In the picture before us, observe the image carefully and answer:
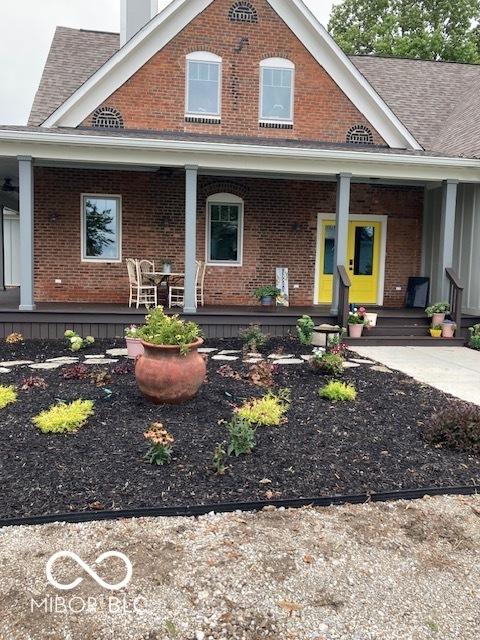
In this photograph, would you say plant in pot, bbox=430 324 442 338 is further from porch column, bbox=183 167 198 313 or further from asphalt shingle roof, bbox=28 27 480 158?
porch column, bbox=183 167 198 313

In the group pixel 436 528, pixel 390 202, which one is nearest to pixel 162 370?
pixel 436 528

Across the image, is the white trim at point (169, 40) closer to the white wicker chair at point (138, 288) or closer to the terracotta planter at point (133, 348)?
the white wicker chair at point (138, 288)

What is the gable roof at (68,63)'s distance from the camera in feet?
39.2

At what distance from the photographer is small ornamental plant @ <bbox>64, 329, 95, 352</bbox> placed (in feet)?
26.5

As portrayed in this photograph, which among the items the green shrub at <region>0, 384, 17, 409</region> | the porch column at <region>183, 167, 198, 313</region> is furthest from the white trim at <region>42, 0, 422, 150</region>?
the green shrub at <region>0, 384, 17, 409</region>

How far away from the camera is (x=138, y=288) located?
34.0ft

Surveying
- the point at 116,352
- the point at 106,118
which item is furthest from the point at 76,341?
the point at 106,118

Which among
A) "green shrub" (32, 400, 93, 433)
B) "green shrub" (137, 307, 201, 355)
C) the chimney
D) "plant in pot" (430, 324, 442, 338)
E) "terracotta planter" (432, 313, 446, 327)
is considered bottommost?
"green shrub" (32, 400, 93, 433)

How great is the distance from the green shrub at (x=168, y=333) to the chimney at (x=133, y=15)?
10.5 metres

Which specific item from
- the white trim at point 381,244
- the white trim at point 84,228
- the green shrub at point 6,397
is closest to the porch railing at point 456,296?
the white trim at point 381,244

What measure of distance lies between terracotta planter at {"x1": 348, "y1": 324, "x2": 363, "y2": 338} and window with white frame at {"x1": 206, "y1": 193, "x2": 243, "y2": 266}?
10.9 feet

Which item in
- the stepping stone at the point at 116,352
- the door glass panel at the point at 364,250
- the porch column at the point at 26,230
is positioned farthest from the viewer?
the door glass panel at the point at 364,250

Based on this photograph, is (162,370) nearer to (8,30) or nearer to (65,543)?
(65,543)

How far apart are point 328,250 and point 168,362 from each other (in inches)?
316
